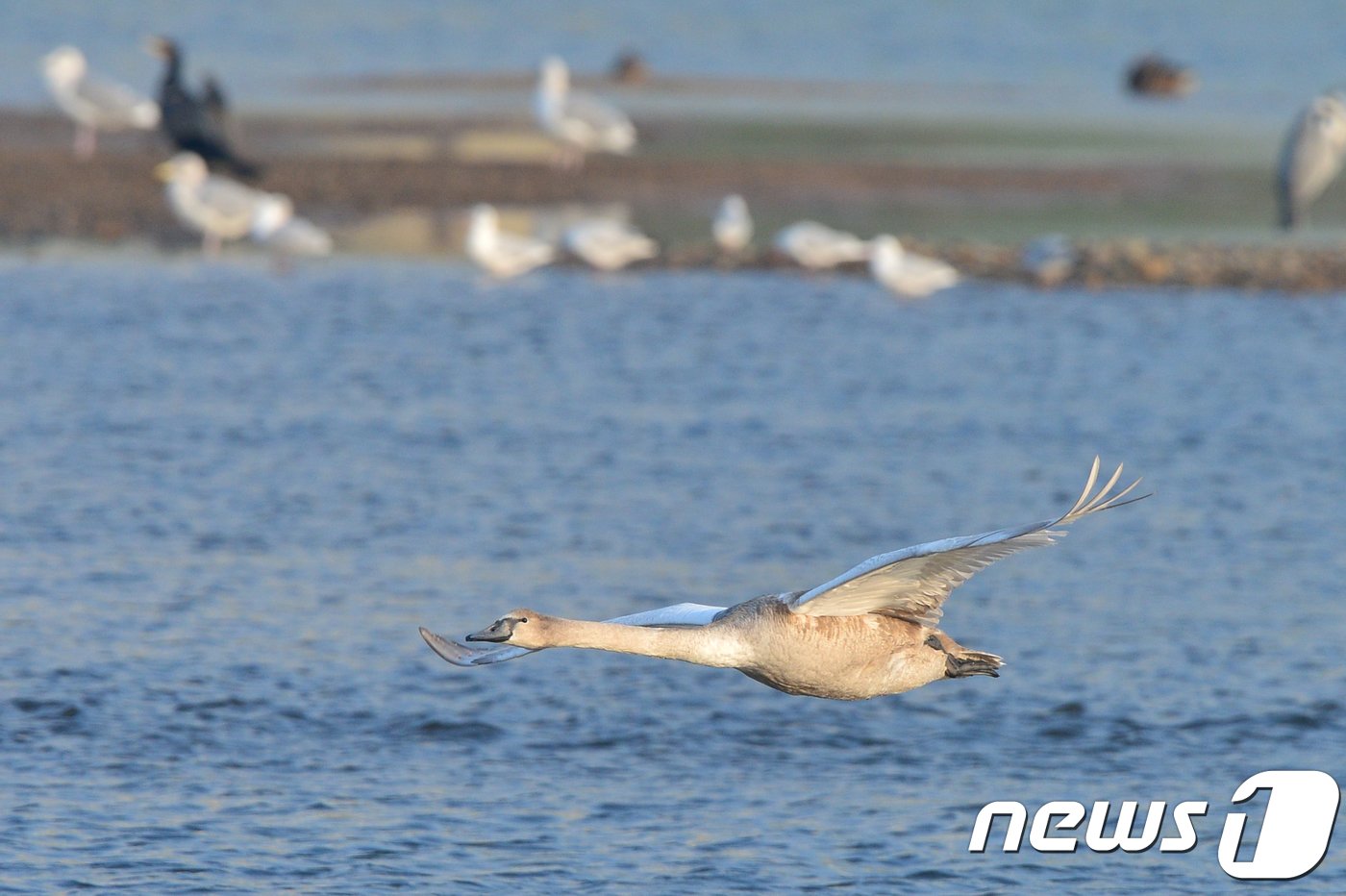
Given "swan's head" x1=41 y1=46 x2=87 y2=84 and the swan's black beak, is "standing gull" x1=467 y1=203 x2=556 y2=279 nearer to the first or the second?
"swan's head" x1=41 y1=46 x2=87 y2=84

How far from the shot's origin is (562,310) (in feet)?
99.0

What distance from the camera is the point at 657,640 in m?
9.83

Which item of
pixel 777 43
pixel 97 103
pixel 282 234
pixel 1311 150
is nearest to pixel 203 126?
pixel 97 103

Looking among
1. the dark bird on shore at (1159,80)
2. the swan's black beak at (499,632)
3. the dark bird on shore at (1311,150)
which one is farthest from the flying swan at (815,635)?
the dark bird on shore at (1159,80)

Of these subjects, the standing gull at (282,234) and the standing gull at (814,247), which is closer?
the standing gull at (282,234)

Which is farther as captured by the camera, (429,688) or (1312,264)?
(1312,264)

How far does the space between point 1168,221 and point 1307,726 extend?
27834 millimetres

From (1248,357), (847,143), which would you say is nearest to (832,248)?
(1248,357)

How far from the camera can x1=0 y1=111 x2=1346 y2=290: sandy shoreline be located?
113 ft

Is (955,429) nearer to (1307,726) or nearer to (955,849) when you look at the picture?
(1307,726)

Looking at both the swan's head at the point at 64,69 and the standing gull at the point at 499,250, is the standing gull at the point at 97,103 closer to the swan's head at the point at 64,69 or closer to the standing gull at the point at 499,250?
the swan's head at the point at 64,69

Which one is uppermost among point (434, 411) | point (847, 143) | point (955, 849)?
point (847, 143)

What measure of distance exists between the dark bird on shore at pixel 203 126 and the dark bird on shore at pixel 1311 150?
17373 mm

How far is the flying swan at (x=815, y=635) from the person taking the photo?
9.61 metres
